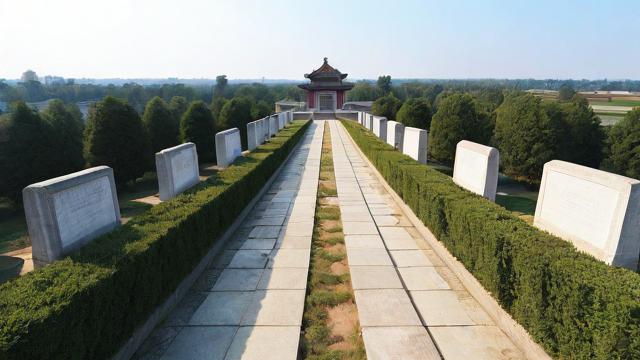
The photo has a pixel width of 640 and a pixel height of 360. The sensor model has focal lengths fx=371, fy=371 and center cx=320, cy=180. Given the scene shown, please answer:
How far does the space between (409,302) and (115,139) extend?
2203cm

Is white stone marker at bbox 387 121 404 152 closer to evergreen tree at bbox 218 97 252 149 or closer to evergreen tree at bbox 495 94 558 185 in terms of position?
evergreen tree at bbox 495 94 558 185

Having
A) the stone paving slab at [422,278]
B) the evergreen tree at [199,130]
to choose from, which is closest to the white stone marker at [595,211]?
the stone paving slab at [422,278]

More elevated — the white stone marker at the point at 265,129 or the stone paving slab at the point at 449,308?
A: the white stone marker at the point at 265,129

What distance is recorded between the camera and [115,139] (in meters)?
22.0

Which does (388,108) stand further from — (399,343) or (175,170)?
(399,343)

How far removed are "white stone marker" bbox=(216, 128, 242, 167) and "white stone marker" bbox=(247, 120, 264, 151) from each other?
7.49 feet

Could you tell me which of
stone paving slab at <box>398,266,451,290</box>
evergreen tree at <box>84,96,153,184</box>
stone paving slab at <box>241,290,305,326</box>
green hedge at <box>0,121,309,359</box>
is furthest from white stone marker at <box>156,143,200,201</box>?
evergreen tree at <box>84,96,153,184</box>

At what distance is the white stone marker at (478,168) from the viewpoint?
655cm

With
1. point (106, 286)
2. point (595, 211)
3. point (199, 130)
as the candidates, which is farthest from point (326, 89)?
point (106, 286)

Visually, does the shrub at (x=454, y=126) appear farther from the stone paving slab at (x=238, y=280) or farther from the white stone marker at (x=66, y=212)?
the white stone marker at (x=66, y=212)

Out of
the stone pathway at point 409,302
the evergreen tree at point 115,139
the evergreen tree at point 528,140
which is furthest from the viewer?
the evergreen tree at point 528,140

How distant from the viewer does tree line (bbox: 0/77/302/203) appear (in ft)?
62.0

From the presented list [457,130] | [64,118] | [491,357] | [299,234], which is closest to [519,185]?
[457,130]

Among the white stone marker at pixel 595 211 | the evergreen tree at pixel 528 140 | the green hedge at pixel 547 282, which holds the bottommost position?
the evergreen tree at pixel 528 140
